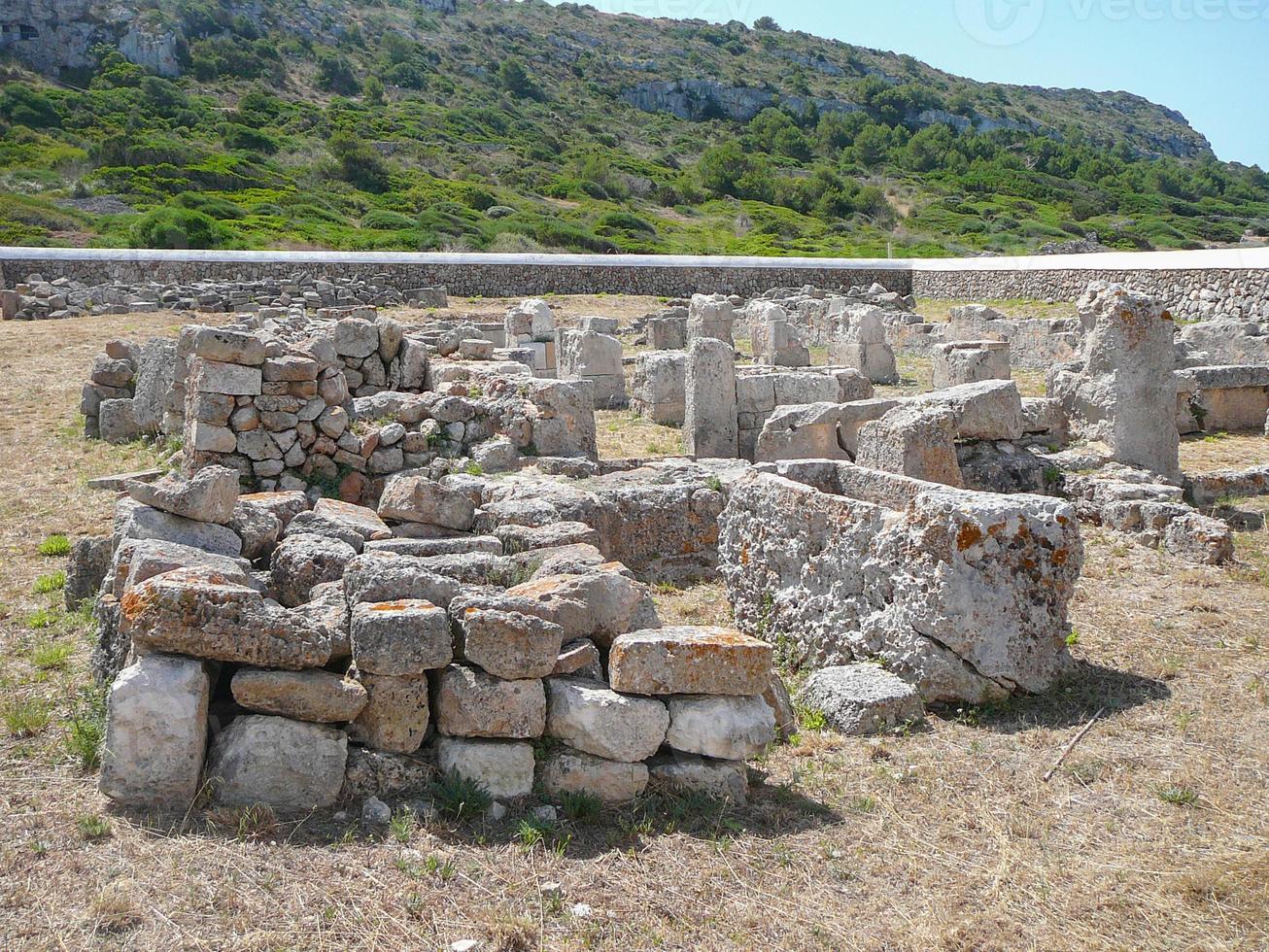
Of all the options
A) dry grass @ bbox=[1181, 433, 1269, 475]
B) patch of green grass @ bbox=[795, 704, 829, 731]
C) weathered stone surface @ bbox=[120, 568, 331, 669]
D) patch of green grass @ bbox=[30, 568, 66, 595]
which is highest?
weathered stone surface @ bbox=[120, 568, 331, 669]

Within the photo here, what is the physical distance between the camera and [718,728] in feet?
14.6

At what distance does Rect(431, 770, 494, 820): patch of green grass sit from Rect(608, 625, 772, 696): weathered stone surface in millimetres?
704

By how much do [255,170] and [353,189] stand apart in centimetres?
485

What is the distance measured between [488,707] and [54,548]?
5438mm

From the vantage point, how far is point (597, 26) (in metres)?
117

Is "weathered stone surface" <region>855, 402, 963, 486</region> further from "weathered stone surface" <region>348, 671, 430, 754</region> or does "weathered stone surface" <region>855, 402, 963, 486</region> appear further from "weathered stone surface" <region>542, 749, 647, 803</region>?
"weathered stone surface" <region>348, 671, 430, 754</region>

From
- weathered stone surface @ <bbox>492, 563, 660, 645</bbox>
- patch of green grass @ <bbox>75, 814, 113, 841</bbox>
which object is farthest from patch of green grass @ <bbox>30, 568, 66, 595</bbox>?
weathered stone surface @ <bbox>492, 563, 660, 645</bbox>

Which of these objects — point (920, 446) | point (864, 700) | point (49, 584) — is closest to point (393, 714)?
point (864, 700)

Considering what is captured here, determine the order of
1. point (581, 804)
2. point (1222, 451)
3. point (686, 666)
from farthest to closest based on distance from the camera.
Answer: point (1222, 451), point (686, 666), point (581, 804)

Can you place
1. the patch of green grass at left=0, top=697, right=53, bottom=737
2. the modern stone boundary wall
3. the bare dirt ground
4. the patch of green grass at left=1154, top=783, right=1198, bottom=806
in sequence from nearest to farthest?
the bare dirt ground
the patch of green grass at left=1154, top=783, right=1198, bottom=806
the patch of green grass at left=0, top=697, right=53, bottom=737
the modern stone boundary wall

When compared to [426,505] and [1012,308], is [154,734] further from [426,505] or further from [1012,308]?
[1012,308]

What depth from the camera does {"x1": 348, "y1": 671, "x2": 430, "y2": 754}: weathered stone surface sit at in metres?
4.39

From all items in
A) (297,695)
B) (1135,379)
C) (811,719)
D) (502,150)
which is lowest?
(811,719)

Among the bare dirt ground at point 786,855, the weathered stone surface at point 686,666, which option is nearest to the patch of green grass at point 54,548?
the bare dirt ground at point 786,855
